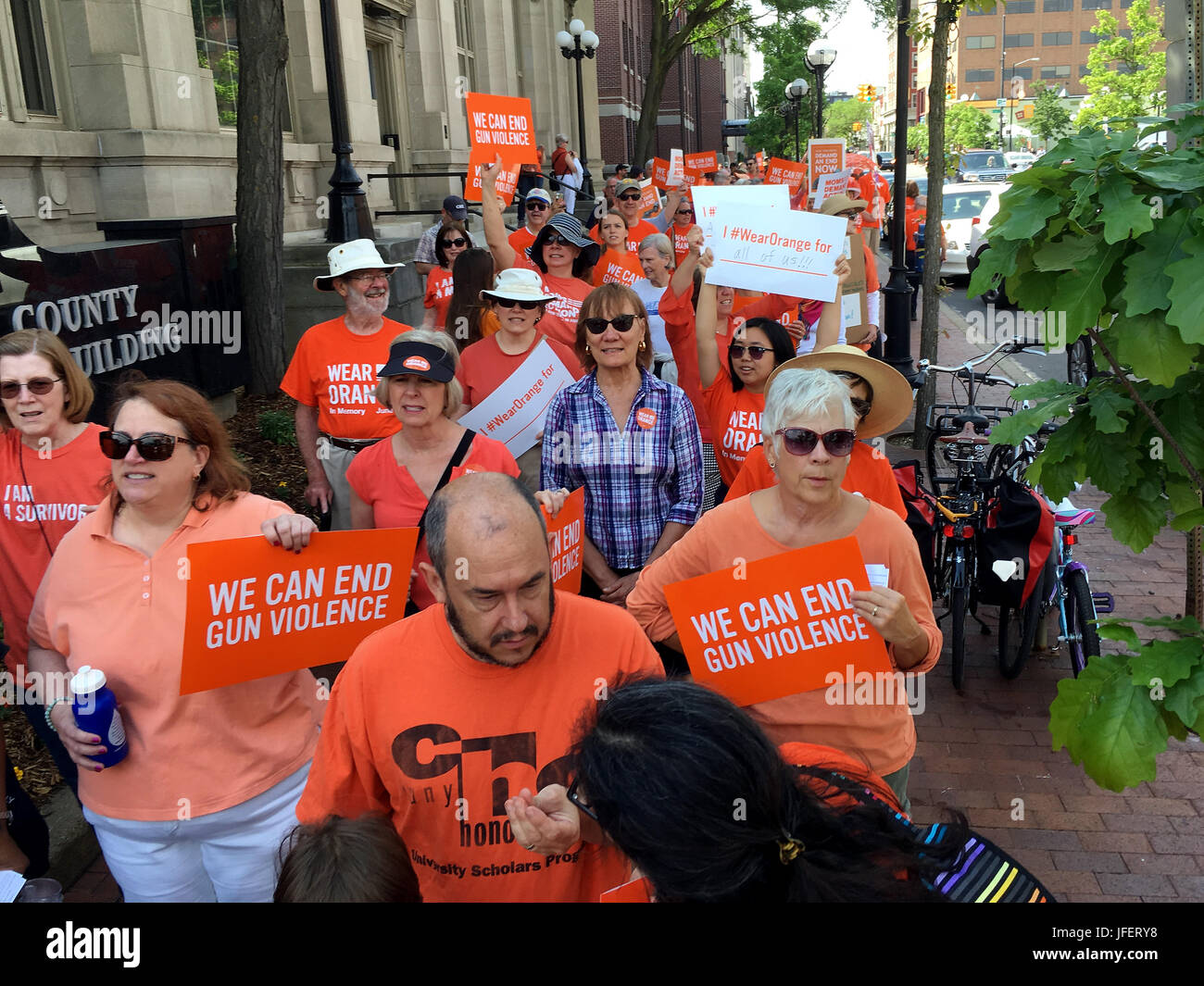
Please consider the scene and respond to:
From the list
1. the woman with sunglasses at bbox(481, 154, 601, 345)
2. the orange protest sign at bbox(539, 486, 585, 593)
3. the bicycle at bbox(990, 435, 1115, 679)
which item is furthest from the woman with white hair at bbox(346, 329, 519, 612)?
the bicycle at bbox(990, 435, 1115, 679)

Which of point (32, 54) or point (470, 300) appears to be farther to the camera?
point (32, 54)

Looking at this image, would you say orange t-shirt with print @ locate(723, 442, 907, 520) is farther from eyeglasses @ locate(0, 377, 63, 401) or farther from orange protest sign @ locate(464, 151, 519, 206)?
orange protest sign @ locate(464, 151, 519, 206)

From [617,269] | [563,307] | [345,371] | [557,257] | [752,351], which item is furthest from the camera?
[617,269]

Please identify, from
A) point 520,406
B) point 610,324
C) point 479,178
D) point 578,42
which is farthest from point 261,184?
point 578,42

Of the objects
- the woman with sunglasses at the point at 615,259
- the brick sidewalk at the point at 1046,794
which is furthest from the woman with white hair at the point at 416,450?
the woman with sunglasses at the point at 615,259

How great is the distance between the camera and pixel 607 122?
5356 cm

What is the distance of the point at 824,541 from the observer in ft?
10.0

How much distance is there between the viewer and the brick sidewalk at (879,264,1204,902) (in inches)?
159

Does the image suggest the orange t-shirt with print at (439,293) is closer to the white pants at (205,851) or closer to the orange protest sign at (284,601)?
the orange protest sign at (284,601)

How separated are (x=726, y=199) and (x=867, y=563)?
3.26 metres

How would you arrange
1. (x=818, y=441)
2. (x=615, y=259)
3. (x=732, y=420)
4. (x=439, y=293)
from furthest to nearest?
1. (x=615, y=259)
2. (x=439, y=293)
3. (x=732, y=420)
4. (x=818, y=441)

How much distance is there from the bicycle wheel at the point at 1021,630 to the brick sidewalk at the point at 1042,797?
10 cm

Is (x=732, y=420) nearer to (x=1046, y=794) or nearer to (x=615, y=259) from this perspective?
(x=1046, y=794)

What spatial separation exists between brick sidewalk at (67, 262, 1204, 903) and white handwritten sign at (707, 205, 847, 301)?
2267 mm
